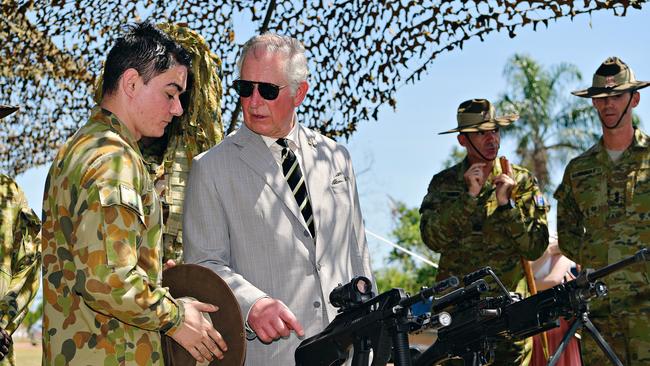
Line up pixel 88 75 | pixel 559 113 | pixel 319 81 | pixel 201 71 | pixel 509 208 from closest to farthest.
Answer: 1. pixel 201 71
2. pixel 509 208
3. pixel 319 81
4. pixel 88 75
5. pixel 559 113

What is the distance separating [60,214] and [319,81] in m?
5.39

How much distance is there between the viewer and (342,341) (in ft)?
12.6

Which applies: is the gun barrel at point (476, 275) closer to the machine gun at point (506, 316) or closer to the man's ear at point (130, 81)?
the machine gun at point (506, 316)

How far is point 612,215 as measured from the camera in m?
6.46

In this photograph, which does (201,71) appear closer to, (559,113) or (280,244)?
(280,244)

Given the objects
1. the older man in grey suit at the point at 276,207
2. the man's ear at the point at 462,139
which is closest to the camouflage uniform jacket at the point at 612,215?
the man's ear at the point at 462,139

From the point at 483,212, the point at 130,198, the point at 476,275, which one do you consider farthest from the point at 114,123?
the point at 483,212

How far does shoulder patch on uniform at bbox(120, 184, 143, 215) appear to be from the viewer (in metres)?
3.25

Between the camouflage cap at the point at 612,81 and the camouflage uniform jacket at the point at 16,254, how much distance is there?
142 inches

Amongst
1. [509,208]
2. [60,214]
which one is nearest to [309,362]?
[60,214]

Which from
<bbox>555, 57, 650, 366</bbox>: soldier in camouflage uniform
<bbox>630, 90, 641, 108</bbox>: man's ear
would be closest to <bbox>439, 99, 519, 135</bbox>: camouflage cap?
<bbox>555, 57, 650, 366</bbox>: soldier in camouflage uniform

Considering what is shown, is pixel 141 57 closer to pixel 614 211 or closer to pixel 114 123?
pixel 114 123

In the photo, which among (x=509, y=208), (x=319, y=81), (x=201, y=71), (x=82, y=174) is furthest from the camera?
(x=319, y=81)

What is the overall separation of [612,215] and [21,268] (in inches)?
143
